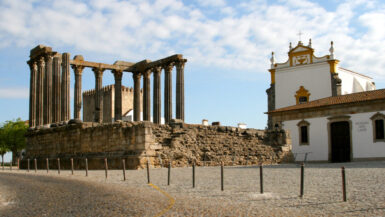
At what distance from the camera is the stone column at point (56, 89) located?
30875 mm

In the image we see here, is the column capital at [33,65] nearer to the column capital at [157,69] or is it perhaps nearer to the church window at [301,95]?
the column capital at [157,69]

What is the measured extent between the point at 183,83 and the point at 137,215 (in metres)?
25.7

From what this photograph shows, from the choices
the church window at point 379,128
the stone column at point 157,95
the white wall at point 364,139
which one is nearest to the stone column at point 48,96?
the stone column at point 157,95

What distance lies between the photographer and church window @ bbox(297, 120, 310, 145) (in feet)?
113

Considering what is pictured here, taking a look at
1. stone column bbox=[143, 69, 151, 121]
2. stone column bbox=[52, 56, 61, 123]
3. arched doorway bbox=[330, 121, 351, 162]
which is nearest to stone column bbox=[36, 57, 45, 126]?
stone column bbox=[52, 56, 61, 123]

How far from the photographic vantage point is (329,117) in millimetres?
33000

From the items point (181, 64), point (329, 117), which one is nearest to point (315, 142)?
point (329, 117)

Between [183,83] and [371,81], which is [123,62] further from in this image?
[371,81]

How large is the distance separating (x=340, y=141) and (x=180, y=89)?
1229 centimetres

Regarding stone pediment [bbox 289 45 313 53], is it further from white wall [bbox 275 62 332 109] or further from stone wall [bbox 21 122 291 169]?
stone wall [bbox 21 122 291 169]

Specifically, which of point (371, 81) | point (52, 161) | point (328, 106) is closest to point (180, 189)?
point (52, 161)

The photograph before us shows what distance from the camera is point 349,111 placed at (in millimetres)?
31656

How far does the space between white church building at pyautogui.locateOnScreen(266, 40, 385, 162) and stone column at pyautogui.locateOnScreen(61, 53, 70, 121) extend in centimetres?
1597

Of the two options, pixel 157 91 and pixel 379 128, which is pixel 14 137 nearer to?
pixel 157 91
